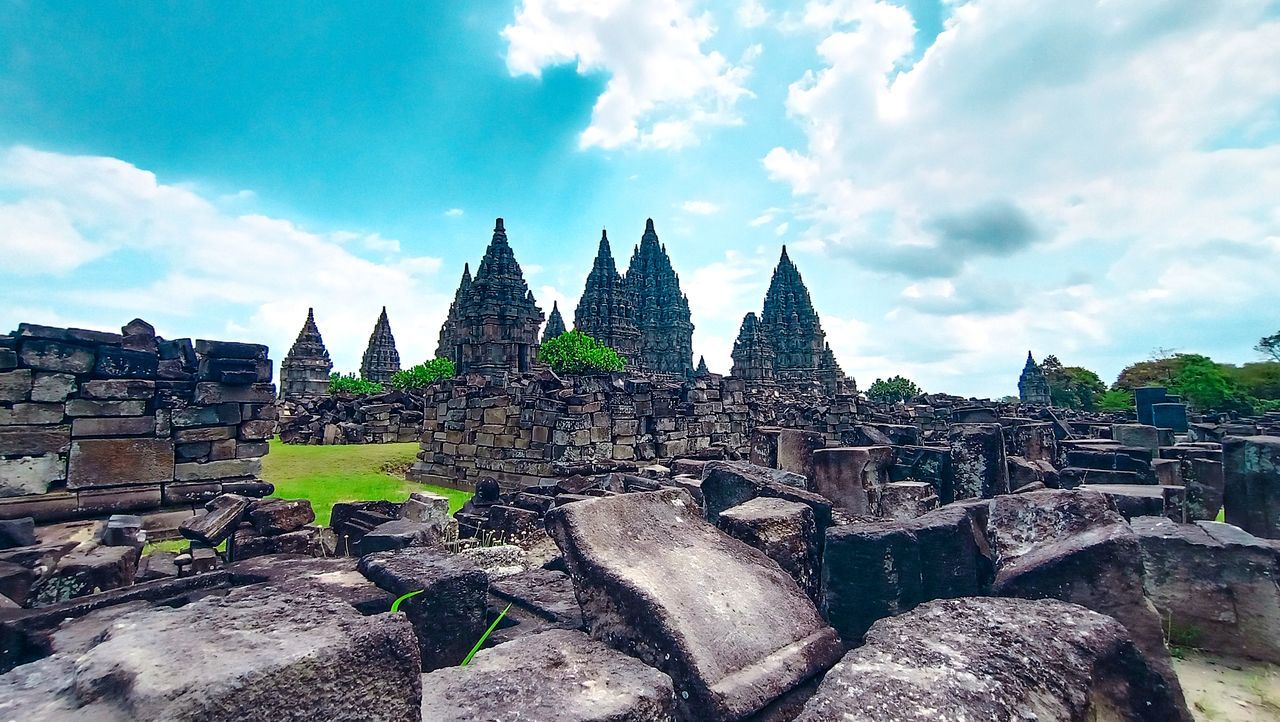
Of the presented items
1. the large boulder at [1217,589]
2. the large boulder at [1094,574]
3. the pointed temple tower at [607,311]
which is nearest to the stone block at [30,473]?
the large boulder at [1094,574]

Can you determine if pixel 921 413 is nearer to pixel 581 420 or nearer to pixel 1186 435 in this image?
pixel 1186 435

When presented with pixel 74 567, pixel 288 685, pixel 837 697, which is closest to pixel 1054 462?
pixel 837 697

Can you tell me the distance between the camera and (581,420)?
11.2 meters

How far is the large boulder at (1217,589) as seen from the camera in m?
2.94

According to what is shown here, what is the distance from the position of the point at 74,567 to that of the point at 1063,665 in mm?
5233

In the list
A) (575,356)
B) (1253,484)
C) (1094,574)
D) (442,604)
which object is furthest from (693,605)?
(575,356)

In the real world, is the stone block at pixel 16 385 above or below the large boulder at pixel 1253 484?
above

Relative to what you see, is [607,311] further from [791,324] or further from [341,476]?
[341,476]

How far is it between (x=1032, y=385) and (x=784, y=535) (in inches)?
1813

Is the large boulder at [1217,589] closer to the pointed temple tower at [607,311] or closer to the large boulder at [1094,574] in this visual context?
the large boulder at [1094,574]

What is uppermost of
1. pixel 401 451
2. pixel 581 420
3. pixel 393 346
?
pixel 393 346

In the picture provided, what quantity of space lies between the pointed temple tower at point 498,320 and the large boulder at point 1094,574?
62.7ft

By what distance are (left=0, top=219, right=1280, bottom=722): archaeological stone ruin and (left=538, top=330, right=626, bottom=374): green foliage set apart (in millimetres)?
16278

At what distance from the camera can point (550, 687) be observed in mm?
1916
